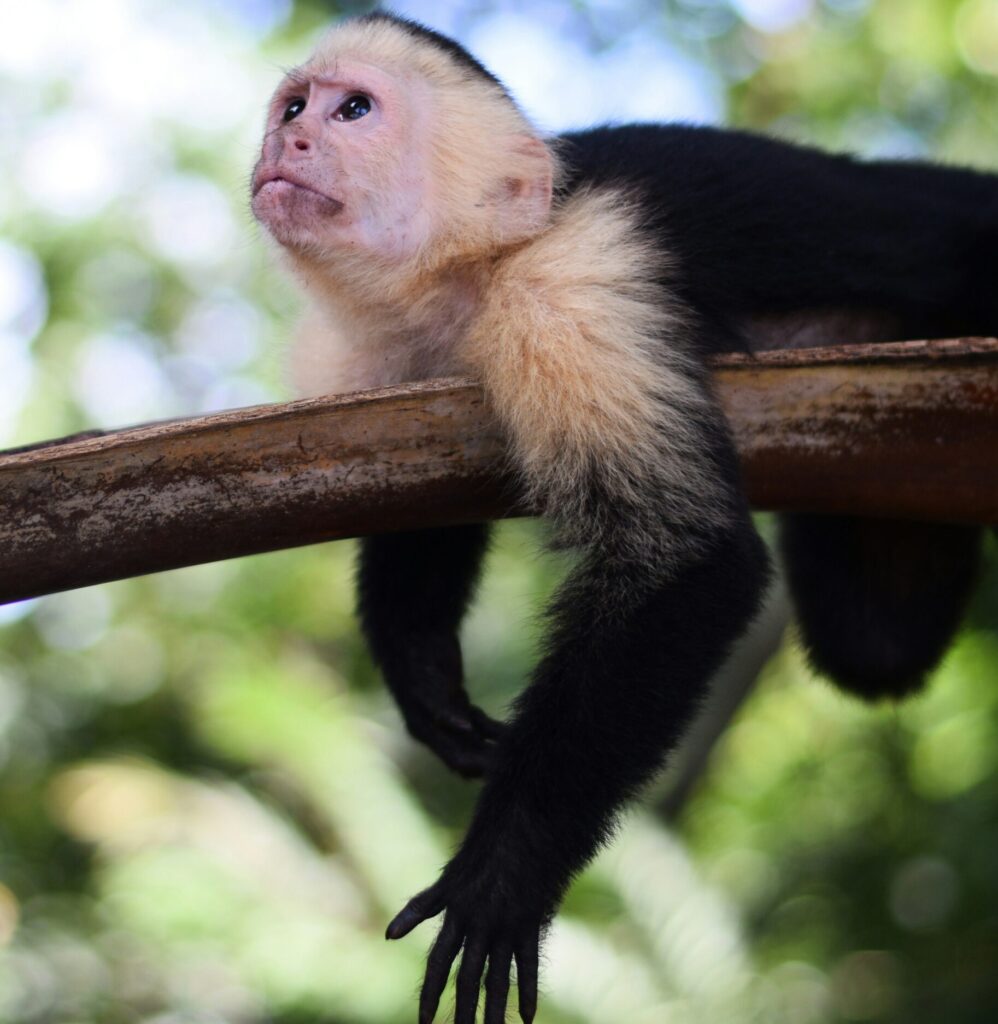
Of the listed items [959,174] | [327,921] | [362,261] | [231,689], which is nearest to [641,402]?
[362,261]

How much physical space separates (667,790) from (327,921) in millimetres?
1892

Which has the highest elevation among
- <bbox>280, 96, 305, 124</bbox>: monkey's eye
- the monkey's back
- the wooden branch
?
<bbox>280, 96, 305, 124</bbox>: monkey's eye

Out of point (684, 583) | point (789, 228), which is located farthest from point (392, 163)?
point (684, 583)

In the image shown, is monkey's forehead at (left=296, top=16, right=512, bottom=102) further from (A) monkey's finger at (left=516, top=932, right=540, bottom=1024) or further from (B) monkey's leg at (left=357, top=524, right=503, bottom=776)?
(A) monkey's finger at (left=516, top=932, right=540, bottom=1024)

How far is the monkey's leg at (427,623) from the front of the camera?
273 centimetres

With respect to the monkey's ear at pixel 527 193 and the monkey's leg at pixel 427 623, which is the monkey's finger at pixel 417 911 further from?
the monkey's ear at pixel 527 193

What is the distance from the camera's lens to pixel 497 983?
188cm

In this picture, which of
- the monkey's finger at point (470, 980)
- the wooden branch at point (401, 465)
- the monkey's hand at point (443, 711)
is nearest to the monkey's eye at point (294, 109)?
the wooden branch at point (401, 465)

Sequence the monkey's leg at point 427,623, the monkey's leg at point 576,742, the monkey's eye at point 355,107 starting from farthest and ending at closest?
1. the monkey's leg at point 427,623
2. the monkey's eye at point 355,107
3. the monkey's leg at point 576,742

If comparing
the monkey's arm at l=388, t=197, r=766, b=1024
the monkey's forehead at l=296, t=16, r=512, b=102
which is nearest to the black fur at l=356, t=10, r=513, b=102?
the monkey's forehead at l=296, t=16, r=512, b=102

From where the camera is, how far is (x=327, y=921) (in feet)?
17.3

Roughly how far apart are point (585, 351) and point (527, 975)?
112 centimetres

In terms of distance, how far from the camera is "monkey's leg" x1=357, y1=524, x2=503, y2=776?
2734mm

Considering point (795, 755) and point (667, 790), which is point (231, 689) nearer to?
point (667, 790)
